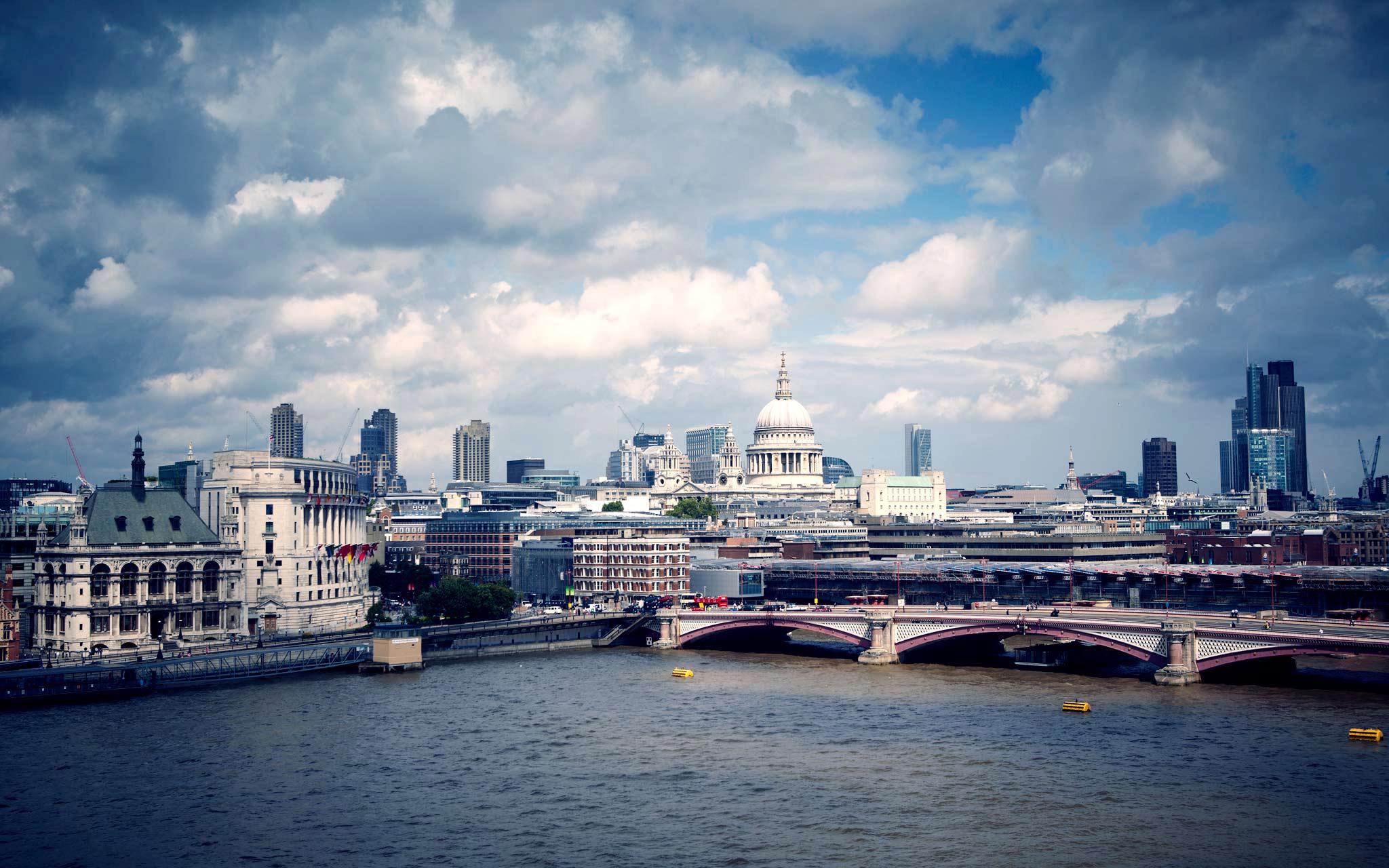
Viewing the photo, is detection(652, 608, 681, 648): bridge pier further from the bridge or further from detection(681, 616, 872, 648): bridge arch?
detection(681, 616, 872, 648): bridge arch

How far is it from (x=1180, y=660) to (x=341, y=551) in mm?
81604

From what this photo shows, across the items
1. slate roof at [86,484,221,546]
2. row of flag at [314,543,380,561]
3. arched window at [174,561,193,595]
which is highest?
slate roof at [86,484,221,546]

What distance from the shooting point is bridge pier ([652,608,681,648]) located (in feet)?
410

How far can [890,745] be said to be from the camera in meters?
74.1

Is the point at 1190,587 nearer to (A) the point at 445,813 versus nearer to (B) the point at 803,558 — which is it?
(B) the point at 803,558

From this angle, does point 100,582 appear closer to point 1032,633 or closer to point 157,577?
point 157,577

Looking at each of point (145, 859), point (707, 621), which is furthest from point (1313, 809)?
point (707, 621)

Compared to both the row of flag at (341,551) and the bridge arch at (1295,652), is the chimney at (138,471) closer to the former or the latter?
the row of flag at (341,551)

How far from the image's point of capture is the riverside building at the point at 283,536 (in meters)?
130

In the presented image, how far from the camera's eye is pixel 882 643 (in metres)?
109

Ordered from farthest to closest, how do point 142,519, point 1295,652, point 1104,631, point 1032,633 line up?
1. point 142,519
2. point 1032,633
3. point 1104,631
4. point 1295,652

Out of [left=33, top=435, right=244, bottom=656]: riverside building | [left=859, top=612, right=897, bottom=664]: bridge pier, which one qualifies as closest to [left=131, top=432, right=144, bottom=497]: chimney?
[left=33, top=435, right=244, bottom=656]: riverside building

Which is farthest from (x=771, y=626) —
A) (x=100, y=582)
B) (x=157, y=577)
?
(x=100, y=582)

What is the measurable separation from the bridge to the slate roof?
43158mm
